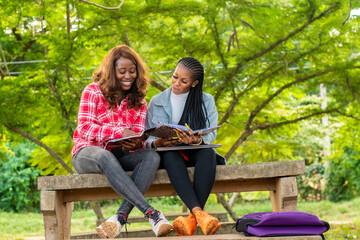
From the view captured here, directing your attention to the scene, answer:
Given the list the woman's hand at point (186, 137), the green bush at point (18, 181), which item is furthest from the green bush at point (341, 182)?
the woman's hand at point (186, 137)

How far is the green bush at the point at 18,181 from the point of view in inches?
493

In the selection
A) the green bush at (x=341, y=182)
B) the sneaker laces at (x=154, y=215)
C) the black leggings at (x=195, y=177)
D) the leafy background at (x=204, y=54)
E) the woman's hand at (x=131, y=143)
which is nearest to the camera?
the sneaker laces at (x=154, y=215)

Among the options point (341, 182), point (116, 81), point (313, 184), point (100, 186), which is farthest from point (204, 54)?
point (313, 184)

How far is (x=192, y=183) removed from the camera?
3.09 meters

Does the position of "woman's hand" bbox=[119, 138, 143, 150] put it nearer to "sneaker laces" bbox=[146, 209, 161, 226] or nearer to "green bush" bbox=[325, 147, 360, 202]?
"sneaker laces" bbox=[146, 209, 161, 226]

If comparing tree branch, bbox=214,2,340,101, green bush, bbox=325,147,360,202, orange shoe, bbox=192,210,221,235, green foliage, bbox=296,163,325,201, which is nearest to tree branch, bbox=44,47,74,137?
tree branch, bbox=214,2,340,101

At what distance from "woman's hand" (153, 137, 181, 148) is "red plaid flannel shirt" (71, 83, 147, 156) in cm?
19

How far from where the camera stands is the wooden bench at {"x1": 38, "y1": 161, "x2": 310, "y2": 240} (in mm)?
2988

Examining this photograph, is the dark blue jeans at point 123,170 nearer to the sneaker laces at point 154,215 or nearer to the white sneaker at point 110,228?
the sneaker laces at point 154,215

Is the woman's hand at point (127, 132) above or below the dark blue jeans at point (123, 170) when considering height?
above

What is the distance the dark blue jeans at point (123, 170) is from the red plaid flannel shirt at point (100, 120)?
12 cm

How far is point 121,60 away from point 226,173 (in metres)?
1.12

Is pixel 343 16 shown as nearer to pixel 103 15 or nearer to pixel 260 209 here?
pixel 103 15

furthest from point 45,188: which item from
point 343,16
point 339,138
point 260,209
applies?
point 260,209
